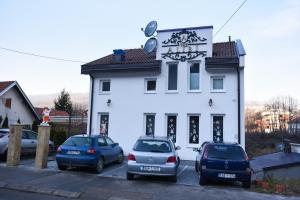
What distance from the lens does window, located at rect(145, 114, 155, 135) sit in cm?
1838

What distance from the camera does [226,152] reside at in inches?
415

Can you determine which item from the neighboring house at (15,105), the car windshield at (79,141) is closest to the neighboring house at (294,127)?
the neighboring house at (15,105)

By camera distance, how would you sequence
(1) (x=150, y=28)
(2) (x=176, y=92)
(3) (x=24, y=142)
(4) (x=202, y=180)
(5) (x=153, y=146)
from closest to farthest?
(4) (x=202, y=180) → (5) (x=153, y=146) → (3) (x=24, y=142) → (2) (x=176, y=92) → (1) (x=150, y=28)

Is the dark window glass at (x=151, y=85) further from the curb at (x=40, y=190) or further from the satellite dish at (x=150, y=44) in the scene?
the curb at (x=40, y=190)

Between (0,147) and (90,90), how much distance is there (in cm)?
684

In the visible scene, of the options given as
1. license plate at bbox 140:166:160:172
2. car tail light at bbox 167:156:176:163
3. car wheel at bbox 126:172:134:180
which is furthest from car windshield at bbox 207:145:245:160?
car wheel at bbox 126:172:134:180

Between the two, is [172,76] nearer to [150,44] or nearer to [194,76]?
[194,76]

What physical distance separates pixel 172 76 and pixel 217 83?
9.07 ft

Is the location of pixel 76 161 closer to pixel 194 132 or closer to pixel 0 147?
pixel 0 147

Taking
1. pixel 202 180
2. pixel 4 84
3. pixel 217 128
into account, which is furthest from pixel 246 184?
pixel 4 84

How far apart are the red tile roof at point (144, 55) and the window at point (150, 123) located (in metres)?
3.36

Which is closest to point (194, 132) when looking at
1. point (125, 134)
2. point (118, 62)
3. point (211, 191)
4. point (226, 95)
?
point (226, 95)

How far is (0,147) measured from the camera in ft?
47.3

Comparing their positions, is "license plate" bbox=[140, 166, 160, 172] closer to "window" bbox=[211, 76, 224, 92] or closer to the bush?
"window" bbox=[211, 76, 224, 92]
